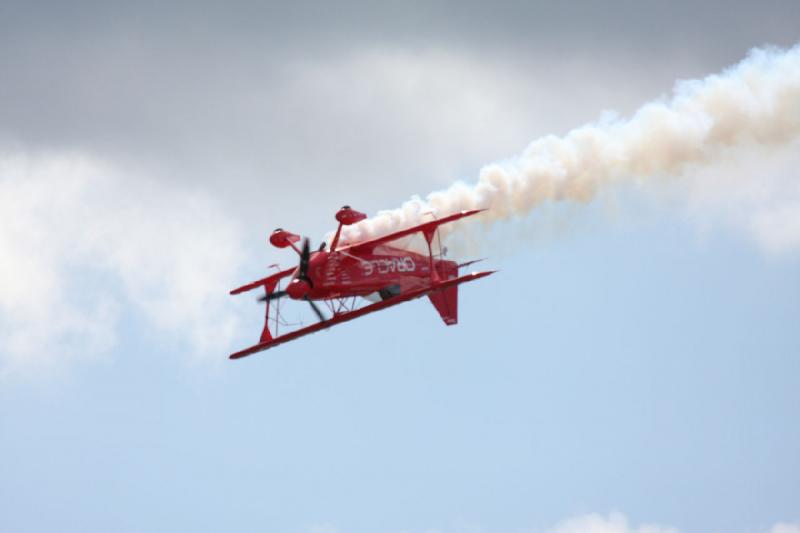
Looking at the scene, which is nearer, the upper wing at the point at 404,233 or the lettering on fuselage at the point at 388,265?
the upper wing at the point at 404,233

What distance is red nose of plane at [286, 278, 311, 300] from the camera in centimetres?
8506

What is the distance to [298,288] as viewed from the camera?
85062 millimetres

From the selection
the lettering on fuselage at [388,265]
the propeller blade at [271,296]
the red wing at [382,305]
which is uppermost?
the lettering on fuselage at [388,265]

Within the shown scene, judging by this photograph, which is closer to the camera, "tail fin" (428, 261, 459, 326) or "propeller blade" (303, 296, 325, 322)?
"propeller blade" (303, 296, 325, 322)

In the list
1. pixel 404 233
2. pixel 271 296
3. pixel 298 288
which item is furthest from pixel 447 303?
pixel 298 288

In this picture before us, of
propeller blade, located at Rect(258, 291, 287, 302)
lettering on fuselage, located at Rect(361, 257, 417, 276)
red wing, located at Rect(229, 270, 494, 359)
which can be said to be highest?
lettering on fuselage, located at Rect(361, 257, 417, 276)

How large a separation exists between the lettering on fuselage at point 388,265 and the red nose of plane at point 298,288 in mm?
2868

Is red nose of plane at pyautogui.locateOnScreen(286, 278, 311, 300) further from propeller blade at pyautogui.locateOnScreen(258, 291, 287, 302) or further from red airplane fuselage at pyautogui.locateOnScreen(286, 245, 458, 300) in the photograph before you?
propeller blade at pyautogui.locateOnScreen(258, 291, 287, 302)

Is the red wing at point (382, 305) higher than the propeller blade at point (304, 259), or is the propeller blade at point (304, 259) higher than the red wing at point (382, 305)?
the propeller blade at point (304, 259)

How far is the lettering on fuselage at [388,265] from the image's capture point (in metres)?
86.8

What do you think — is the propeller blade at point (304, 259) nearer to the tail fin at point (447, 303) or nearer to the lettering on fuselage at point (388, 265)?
the lettering on fuselage at point (388, 265)

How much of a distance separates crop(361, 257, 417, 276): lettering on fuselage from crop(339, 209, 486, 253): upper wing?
2.16 ft

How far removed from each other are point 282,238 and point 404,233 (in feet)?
17.1

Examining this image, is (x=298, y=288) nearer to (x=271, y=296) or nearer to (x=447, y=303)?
(x=271, y=296)
